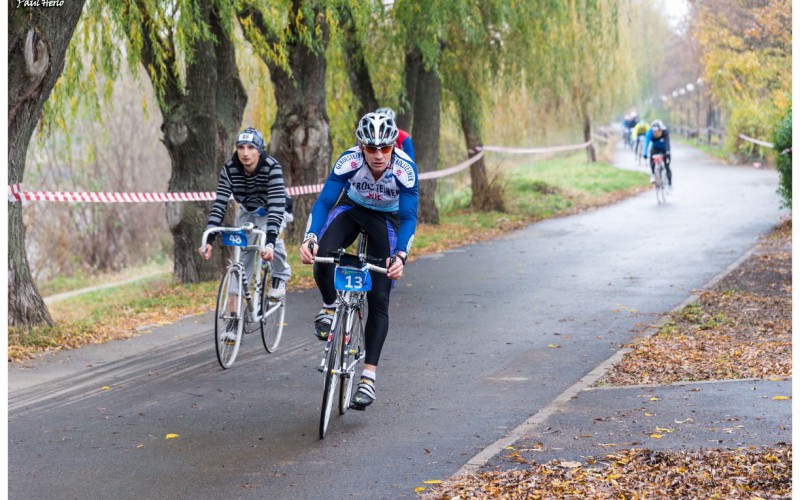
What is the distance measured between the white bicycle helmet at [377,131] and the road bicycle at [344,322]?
2.34ft

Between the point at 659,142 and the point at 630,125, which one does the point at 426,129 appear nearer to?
the point at 659,142

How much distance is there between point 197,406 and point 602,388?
2.87 metres

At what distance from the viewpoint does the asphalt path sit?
599 cm

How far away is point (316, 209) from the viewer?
23.8ft

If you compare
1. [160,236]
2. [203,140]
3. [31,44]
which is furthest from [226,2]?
[160,236]

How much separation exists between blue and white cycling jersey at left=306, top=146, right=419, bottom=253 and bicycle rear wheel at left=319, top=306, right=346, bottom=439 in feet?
2.04

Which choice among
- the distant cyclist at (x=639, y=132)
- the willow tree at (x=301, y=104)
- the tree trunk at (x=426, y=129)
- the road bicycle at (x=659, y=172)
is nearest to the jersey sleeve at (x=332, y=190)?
the willow tree at (x=301, y=104)

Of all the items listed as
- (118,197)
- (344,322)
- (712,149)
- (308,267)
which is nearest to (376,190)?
(344,322)

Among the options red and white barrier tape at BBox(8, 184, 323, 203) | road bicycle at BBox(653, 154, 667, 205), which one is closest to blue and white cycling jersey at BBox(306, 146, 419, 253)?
red and white barrier tape at BBox(8, 184, 323, 203)

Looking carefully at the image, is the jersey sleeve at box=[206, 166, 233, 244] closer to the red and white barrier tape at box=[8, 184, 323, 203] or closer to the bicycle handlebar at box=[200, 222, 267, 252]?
the bicycle handlebar at box=[200, 222, 267, 252]

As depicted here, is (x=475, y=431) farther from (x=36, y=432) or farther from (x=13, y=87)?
(x=13, y=87)

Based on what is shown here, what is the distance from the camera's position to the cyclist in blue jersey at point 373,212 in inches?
278

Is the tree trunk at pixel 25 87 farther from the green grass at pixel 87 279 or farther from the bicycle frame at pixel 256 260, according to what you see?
the green grass at pixel 87 279

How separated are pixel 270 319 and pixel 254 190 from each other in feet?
3.76
